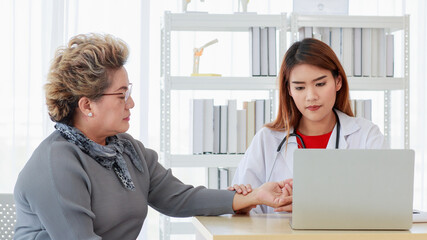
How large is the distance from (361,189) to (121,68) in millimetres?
821

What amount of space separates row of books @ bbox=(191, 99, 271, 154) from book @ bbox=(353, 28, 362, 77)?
0.54 meters

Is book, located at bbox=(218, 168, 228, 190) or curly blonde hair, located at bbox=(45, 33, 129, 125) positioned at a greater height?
curly blonde hair, located at bbox=(45, 33, 129, 125)

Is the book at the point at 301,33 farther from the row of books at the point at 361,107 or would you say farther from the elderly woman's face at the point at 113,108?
the elderly woman's face at the point at 113,108

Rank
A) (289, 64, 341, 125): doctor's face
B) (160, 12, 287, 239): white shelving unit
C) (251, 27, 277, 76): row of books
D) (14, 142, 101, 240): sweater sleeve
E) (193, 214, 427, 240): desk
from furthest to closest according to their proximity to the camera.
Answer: (251, 27, 277, 76): row of books, (160, 12, 287, 239): white shelving unit, (289, 64, 341, 125): doctor's face, (14, 142, 101, 240): sweater sleeve, (193, 214, 427, 240): desk

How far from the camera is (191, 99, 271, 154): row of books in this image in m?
3.20

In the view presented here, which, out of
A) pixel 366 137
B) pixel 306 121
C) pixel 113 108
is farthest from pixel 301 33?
pixel 113 108

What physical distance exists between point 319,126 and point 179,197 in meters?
0.69

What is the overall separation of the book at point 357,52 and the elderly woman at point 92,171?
1584 mm

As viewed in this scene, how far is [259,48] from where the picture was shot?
3.24 metres

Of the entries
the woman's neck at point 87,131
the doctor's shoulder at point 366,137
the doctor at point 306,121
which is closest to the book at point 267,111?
the doctor at point 306,121

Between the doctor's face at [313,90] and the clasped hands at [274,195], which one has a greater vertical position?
the doctor's face at [313,90]

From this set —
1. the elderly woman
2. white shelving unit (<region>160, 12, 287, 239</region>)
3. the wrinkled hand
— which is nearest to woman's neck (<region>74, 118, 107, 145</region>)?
the elderly woman

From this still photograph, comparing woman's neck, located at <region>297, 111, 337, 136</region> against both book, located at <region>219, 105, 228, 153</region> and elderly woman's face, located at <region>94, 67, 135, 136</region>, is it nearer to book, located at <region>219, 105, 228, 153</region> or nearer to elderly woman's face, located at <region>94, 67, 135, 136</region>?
elderly woman's face, located at <region>94, 67, 135, 136</region>

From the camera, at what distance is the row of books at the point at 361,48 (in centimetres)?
330
